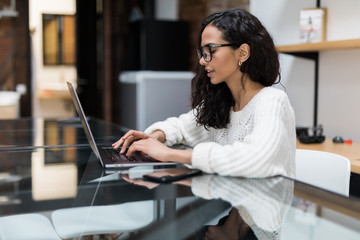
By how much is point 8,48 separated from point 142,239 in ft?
15.9

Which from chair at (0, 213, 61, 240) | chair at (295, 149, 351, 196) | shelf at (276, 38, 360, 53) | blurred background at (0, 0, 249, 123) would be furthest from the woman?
blurred background at (0, 0, 249, 123)

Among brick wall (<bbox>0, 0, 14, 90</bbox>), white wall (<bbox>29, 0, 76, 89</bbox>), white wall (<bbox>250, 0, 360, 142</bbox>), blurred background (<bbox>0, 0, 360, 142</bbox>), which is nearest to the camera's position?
white wall (<bbox>250, 0, 360, 142</bbox>)

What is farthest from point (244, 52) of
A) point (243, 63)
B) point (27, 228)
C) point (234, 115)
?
point (27, 228)

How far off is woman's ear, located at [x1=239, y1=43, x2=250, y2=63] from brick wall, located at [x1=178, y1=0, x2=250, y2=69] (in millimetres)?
2721

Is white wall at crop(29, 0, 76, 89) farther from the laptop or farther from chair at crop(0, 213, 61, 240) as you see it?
chair at crop(0, 213, 61, 240)

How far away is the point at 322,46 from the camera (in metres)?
2.43

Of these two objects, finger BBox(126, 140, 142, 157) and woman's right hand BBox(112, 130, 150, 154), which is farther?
woman's right hand BBox(112, 130, 150, 154)

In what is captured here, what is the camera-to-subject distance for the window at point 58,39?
5227 mm

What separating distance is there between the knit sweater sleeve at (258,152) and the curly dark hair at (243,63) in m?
0.26

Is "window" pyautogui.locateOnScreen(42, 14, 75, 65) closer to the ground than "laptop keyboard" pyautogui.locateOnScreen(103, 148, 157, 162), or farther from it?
farther from it

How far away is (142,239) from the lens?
0.74 meters

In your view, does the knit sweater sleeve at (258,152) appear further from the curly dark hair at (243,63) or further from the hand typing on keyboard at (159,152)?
the curly dark hair at (243,63)

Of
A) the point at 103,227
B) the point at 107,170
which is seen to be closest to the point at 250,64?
the point at 107,170

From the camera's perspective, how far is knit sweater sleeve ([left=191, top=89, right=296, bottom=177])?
1.11 m
